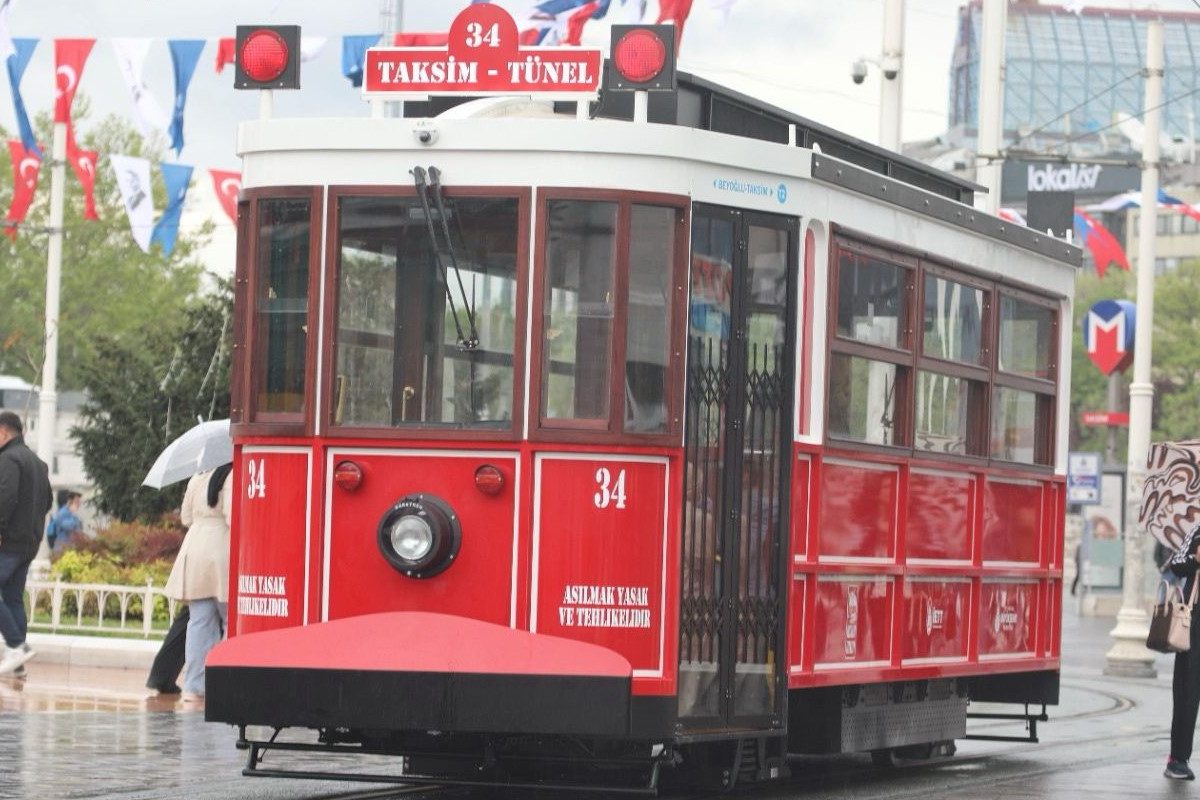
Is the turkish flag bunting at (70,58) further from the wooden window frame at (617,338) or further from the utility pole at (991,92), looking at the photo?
the wooden window frame at (617,338)

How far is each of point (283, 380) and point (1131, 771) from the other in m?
5.59

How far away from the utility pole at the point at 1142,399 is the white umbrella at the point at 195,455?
41.0ft

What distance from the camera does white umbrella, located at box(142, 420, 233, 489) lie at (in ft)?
49.9

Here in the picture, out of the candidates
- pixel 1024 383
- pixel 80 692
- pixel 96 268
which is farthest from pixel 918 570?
pixel 96 268

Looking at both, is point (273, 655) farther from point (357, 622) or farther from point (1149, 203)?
point (1149, 203)

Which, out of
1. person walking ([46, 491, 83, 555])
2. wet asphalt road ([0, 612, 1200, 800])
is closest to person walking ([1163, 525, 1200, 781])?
wet asphalt road ([0, 612, 1200, 800])

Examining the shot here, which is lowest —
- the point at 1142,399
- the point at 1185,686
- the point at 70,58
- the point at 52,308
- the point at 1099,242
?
the point at 1185,686

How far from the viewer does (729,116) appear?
420 inches

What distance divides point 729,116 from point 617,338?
5.38ft

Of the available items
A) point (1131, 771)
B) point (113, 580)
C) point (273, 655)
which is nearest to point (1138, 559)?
point (113, 580)

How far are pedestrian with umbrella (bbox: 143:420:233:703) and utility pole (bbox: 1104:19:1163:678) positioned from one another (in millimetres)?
12503

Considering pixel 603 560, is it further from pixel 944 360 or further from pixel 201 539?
pixel 201 539

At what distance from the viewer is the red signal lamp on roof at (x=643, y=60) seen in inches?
381

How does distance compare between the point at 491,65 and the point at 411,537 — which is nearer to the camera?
the point at 411,537
